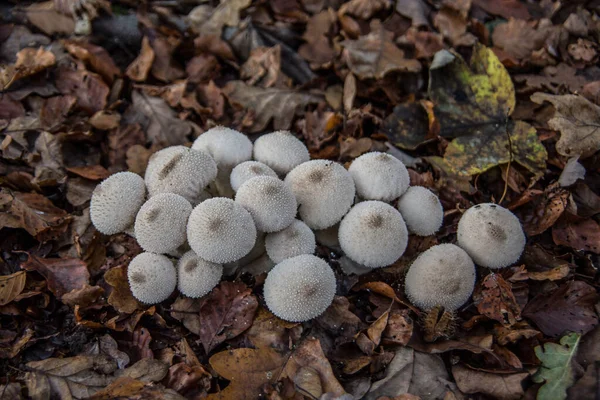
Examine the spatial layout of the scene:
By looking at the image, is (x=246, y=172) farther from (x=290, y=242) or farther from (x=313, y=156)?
(x=313, y=156)

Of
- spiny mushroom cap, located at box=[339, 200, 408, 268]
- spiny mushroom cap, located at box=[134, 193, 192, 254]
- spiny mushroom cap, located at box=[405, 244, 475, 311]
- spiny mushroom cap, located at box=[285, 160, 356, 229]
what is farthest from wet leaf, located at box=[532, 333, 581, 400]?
spiny mushroom cap, located at box=[134, 193, 192, 254]

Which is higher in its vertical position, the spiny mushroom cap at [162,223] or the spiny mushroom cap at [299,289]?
the spiny mushroom cap at [162,223]

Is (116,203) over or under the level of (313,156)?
over

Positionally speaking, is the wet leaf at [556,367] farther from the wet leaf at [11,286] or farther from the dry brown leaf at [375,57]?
the wet leaf at [11,286]

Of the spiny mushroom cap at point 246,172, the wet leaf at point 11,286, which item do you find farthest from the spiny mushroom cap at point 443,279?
the wet leaf at point 11,286

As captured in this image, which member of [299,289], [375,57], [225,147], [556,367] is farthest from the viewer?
[375,57]

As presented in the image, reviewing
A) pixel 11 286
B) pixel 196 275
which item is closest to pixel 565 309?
pixel 196 275

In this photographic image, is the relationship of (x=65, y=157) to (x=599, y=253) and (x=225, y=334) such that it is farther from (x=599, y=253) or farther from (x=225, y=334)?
(x=599, y=253)
